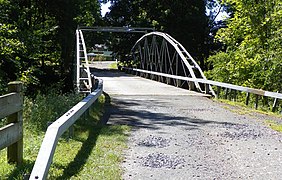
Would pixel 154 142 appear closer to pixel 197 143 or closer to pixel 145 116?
pixel 197 143

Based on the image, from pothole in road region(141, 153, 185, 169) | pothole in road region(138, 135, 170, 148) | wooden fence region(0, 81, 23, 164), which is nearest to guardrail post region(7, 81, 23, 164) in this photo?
wooden fence region(0, 81, 23, 164)

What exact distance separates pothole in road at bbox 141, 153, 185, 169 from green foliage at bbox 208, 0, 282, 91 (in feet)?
44.0

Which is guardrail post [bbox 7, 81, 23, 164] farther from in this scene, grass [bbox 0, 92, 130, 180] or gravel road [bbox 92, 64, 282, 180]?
gravel road [bbox 92, 64, 282, 180]

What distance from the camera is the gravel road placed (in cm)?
551

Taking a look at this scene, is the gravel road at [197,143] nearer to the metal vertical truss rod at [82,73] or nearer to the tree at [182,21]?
the metal vertical truss rod at [82,73]

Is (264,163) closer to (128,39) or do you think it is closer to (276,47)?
(276,47)

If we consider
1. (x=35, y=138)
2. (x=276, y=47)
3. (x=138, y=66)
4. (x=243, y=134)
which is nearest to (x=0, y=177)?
(x=35, y=138)

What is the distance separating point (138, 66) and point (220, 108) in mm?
29271

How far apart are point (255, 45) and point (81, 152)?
18.7m

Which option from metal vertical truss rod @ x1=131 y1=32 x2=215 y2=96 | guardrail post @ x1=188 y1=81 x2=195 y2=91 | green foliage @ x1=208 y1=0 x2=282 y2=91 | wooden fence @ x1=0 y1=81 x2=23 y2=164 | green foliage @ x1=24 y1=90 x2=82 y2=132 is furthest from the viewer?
metal vertical truss rod @ x1=131 y1=32 x2=215 y2=96

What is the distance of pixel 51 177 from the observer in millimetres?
4797

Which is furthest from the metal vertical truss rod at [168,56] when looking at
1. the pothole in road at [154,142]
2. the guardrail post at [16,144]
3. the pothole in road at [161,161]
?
the guardrail post at [16,144]

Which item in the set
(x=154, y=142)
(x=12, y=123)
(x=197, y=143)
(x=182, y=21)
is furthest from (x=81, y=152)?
(x=182, y=21)

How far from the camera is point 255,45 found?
23.0m
